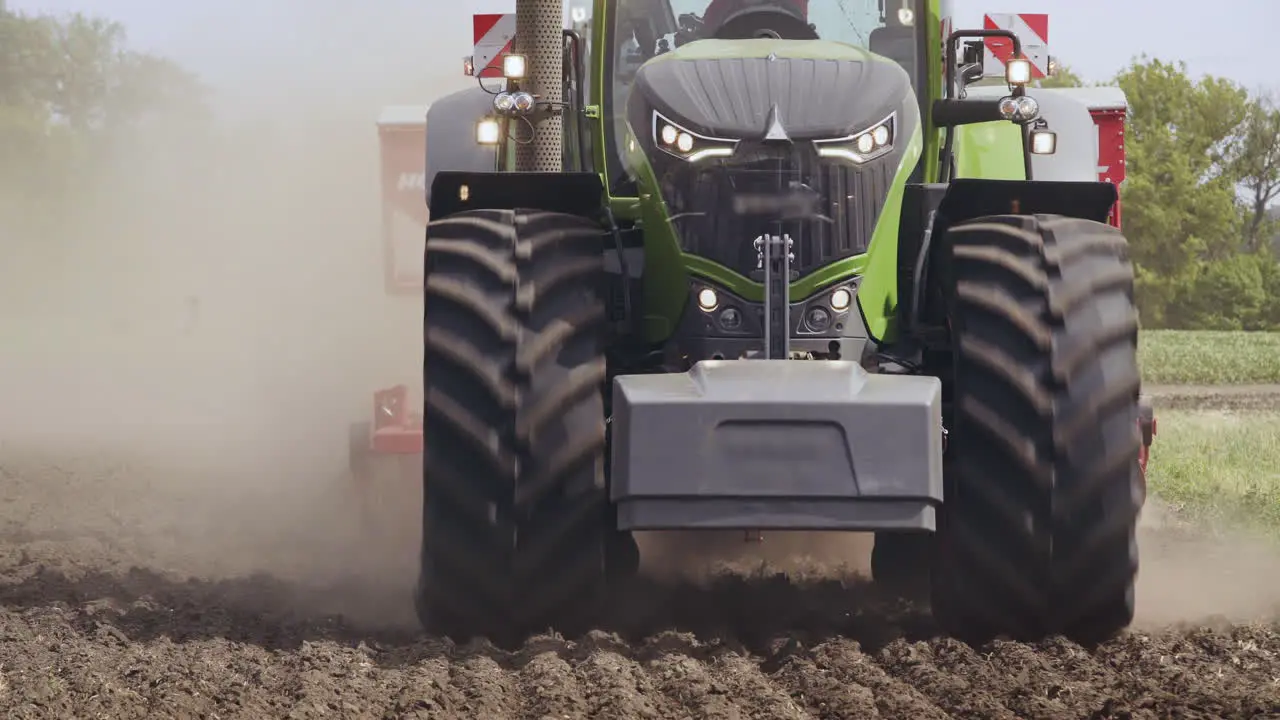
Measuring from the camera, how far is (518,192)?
22.7 feet

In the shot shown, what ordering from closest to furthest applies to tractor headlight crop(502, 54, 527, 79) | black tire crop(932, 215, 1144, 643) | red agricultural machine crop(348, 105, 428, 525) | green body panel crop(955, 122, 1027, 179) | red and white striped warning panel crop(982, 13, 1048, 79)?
black tire crop(932, 215, 1144, 643) < tractor headlight crop(502, 54, 527, 79) < red and white striped warning panel crop(982, 13, 1048, 79) < green body panel crop(955, 122, 1027, 179) < red agricultural machine crop(348, 105, 428, 525)

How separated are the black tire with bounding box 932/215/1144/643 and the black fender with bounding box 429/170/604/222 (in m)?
1.43

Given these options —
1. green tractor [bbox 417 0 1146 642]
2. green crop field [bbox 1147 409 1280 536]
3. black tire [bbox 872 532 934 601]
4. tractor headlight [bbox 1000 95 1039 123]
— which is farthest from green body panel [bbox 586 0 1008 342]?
green crop field [bbox 1147 409 1280 536]

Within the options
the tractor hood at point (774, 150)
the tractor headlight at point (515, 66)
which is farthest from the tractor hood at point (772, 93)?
the tractor headlight at point (515, 66)

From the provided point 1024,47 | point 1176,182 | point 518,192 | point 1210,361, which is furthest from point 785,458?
point 1176,182

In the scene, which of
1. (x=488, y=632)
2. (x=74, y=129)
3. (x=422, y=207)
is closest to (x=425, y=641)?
(x=488, y=632)

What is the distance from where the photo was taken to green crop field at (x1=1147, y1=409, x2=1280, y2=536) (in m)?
12.3

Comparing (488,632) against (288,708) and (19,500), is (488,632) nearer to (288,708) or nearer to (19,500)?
(288,708)

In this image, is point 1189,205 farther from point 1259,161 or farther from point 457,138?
point 457,138

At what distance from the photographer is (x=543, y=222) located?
656cm

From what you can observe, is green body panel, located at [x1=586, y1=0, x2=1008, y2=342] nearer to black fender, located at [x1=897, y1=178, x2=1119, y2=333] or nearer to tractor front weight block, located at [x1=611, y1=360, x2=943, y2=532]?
black fender, located at [x1=897, y1=178, x2=1119, y2=333]

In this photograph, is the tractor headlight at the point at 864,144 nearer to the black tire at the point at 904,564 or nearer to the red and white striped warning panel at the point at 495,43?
the black tire at the point at 904,564

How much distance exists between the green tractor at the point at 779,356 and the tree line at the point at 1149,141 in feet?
158

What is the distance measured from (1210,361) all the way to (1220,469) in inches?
708
